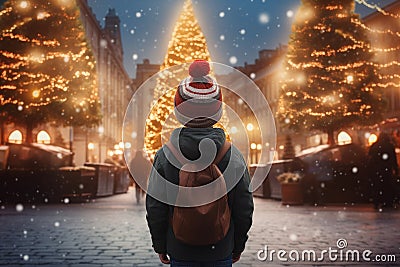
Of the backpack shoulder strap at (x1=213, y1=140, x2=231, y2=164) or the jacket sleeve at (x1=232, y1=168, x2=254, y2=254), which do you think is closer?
the backpack shoulder strap at (x1=213, y1=140, x2=231, y2=164)

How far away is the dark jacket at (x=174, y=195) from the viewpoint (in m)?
3.20

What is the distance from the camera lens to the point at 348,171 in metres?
18.4

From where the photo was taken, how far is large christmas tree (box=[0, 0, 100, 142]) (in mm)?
25609

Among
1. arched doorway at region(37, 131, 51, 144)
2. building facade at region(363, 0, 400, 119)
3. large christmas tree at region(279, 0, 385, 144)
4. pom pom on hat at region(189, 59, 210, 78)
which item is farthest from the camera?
building facade at region(363, 0, 400, 119)

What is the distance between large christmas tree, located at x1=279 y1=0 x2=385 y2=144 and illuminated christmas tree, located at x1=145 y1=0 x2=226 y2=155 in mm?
6093

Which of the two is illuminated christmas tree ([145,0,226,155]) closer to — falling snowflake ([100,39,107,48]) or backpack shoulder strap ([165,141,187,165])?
falling snowflake ([100,39,107,48])

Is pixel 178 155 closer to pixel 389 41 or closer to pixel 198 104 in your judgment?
pixel 198 104

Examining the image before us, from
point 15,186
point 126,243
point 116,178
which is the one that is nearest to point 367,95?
point 116,178

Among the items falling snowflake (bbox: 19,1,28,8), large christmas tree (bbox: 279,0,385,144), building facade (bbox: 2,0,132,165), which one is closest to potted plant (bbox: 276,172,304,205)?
large christmas tree (bbox: 279,0,385,144)

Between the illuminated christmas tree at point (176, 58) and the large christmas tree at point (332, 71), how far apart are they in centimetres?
609

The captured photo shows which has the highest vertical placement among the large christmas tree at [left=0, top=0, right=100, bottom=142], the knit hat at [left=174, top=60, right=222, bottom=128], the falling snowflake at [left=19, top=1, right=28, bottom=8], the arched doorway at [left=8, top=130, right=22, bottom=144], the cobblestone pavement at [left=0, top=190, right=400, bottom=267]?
the falling snowflake at [left=19, top=1, right=28, bottom=8]

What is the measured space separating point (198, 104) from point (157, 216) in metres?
0.68

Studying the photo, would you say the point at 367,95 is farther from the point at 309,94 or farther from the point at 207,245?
→ the point at 207,245

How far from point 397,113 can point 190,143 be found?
128 ft
